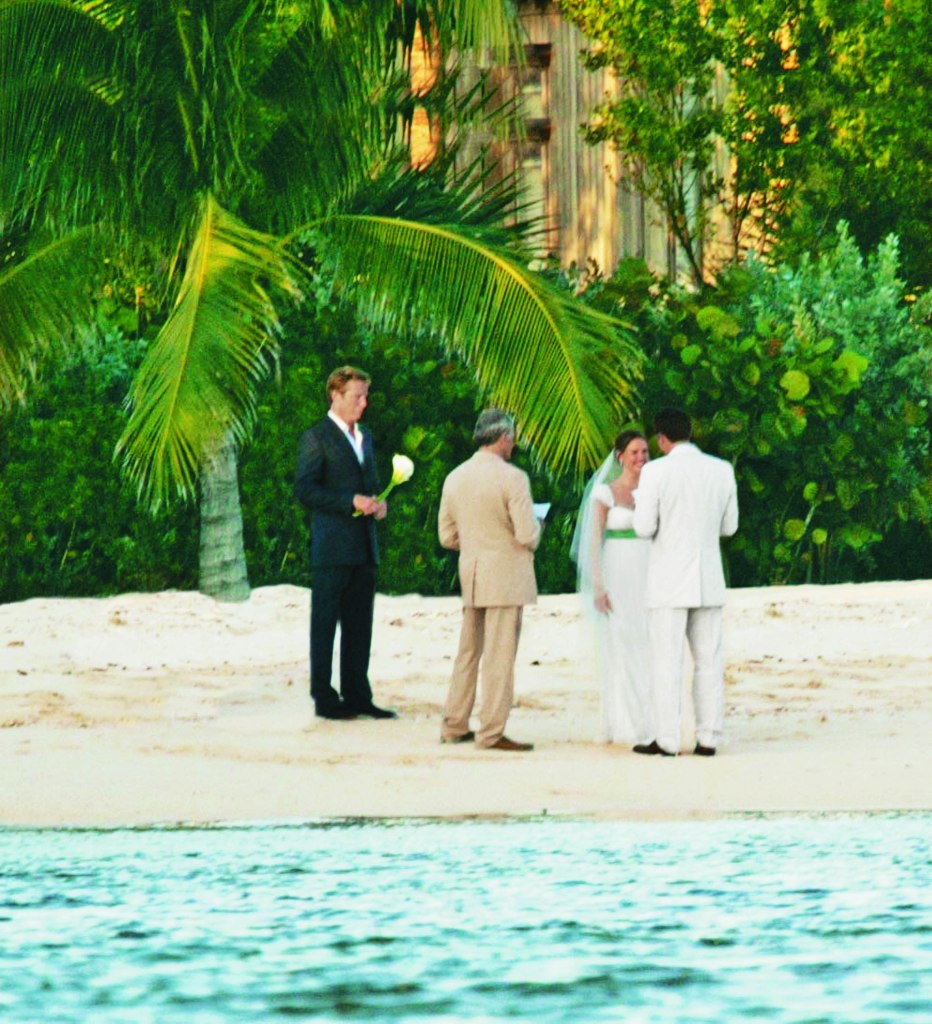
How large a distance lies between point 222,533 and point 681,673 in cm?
648

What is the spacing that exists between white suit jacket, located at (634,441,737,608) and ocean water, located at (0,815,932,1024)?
1.75 meters

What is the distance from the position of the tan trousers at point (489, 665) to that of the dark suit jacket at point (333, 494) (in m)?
0.93

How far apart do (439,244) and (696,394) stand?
3487 millimetres

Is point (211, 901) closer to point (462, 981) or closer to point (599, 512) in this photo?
point (462, 981)

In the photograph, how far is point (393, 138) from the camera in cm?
1662

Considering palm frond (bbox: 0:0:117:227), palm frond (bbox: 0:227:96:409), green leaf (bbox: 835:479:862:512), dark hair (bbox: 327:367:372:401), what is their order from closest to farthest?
dark hair (bbox: 327:367:372:401) < palm frond (bbox: 0:0:117:227) < palm frond (bbox: 0:227:96:409) < green leaf (bbox: 835:479:862:512)

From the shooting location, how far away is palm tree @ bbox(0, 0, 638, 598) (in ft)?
48.2

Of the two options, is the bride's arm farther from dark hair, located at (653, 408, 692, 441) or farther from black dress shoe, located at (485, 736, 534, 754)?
black dress shoe, located at (485, 736, 534, 754)

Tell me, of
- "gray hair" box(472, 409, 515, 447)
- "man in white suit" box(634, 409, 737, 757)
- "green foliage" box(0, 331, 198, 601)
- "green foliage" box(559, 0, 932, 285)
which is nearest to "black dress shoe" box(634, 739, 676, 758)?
"man in white suit" box(634, 409, 737, 757)

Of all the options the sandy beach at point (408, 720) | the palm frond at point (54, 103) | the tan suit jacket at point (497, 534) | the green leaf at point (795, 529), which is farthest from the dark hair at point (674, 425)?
the green leaf at point (795, 529)

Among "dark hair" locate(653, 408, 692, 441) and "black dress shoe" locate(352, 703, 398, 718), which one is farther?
"black dress shoe" locate(352, 703, 398, 718)

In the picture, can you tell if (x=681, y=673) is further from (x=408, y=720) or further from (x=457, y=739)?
(x=408, y=720)

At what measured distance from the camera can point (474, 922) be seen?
23.2 feet

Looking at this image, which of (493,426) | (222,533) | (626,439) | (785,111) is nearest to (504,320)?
(222,533)
